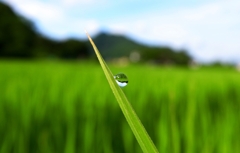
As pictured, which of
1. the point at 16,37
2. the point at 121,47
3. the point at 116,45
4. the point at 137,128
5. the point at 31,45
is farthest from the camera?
the point at 116,45

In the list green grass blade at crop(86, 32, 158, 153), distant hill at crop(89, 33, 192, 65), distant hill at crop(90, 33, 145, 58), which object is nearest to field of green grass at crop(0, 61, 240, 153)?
green grass blade at crop(86, 32, 158, 153)

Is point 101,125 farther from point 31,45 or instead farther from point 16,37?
point 31,45

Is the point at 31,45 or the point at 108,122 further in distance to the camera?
the point at 31,45

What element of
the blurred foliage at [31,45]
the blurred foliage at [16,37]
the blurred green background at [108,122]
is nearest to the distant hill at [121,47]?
the blurred foliage at [31,45]

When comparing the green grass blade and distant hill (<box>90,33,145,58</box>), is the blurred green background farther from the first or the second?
distant hill (<box>90,33,145,58</box>)

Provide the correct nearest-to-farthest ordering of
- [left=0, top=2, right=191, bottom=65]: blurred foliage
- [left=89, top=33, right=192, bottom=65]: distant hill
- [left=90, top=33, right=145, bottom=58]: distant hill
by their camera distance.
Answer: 1. [left=0, top=2, right=191, bottom=65]: blurred foliage
2. [left=89, top=33, right=192, bottom=65]: distant hill
3. [left=90, top=33, right=145, bottom=58]: distant hill

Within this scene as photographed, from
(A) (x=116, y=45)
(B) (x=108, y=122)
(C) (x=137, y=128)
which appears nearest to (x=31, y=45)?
(B) (x=108, y=122)

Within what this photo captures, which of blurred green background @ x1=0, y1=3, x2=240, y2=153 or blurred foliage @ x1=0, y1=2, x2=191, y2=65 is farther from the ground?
blurred green background @ x1=0, y1=3, x2=240, y2=153

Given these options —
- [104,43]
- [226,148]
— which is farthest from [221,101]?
[104,43]

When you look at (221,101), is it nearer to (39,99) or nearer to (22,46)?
(39,99)

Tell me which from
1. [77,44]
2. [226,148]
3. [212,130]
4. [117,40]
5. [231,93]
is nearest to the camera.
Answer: [226,148]

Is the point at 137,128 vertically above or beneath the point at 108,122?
above
